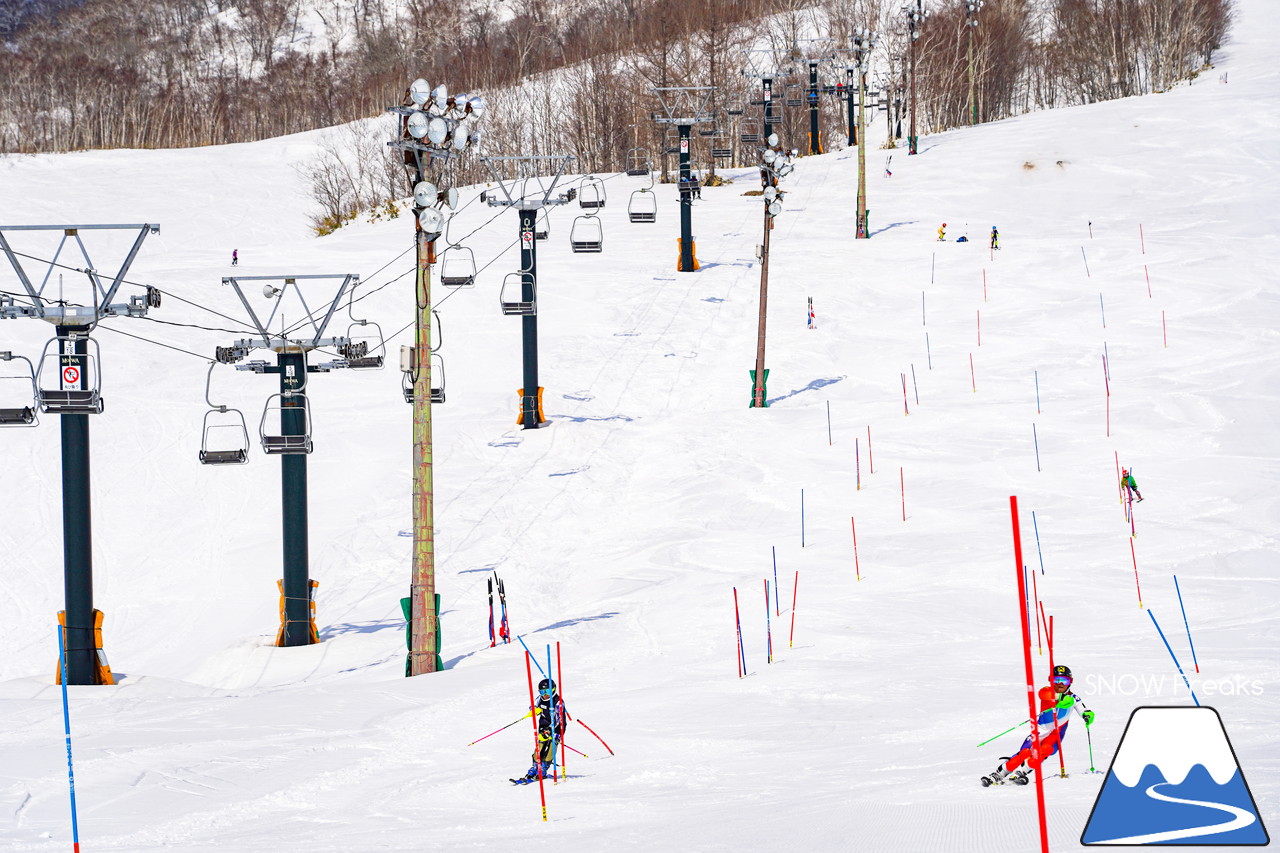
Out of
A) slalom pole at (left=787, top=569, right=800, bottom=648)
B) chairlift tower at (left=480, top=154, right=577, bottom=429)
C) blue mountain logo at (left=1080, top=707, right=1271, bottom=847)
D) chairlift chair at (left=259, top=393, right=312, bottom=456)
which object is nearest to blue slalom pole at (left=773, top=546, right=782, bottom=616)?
slalom pole at (left=787, top=569, right=800, bottom=648)

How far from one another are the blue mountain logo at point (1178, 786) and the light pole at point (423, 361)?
417 inches

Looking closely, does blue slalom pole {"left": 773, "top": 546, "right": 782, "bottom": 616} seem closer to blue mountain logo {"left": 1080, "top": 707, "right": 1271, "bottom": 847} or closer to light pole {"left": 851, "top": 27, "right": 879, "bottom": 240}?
blue mountain logo {"left": 1080, "top": 707, "right": 1271, "bottom": 847}

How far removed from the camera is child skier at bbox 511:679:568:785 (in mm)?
10344

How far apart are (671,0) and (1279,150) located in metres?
69.4

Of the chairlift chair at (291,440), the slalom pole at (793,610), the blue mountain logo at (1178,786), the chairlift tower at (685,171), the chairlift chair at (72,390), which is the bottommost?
the slalom pole at (793,610)

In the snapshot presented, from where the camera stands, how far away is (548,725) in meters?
10.4

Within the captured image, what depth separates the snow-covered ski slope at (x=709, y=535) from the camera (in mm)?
10102

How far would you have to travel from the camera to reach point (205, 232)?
235ft

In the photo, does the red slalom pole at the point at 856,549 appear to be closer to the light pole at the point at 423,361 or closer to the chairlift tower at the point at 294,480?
the light pole at the point at 423,361

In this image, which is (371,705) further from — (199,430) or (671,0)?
(671,0)

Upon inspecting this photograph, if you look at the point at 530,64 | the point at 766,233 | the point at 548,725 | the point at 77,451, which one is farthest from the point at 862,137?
the point at 530,64

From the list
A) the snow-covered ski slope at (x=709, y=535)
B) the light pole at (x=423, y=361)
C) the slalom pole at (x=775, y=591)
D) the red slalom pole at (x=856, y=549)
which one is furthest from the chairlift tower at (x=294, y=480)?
the red slalom pole at (x=856, y=549)

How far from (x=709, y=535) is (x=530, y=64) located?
109 metres

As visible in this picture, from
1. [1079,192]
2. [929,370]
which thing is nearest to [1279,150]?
[1079,192]
